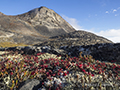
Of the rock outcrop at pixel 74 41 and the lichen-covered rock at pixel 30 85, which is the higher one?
the rock outcrop at pixel 74 41

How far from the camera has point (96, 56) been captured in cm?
1214

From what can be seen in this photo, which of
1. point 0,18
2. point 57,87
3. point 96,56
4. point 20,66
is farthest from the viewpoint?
point 0,18

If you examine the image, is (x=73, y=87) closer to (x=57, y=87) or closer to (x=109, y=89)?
(x=57, y=87)

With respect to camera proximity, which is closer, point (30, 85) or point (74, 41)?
point (30, 85)

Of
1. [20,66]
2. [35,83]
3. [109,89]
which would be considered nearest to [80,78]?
[109,89]

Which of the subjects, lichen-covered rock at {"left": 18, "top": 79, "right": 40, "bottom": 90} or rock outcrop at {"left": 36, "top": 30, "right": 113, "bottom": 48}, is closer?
lichen-covered rock at {"left": 18, "top": 79, "right": 40, "bottom": 90}

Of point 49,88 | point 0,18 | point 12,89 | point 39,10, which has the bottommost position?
point 12,89

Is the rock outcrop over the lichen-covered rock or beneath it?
over

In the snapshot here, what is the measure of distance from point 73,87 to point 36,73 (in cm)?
272

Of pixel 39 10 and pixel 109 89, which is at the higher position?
pixel 39 10

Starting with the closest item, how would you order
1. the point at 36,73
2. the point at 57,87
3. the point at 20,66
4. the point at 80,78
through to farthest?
the point at 57,87 → the point at 80,78 → the point at 36,73 → the point at 20,66

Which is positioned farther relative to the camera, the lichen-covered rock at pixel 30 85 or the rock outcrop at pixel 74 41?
the rock outcrop at pixel 74 41

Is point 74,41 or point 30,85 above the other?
point 74,41

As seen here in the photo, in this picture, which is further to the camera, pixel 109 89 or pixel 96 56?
pixel 96 56
